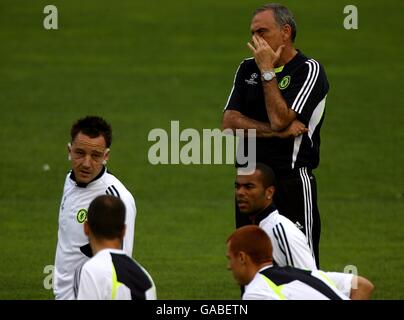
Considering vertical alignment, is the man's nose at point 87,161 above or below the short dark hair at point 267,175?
above

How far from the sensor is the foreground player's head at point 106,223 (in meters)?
8.05

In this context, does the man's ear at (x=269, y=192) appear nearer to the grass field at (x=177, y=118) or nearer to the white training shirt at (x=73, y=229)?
the white training shirt at (x=73, y=229)

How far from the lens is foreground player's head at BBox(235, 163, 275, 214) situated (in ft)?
32.2

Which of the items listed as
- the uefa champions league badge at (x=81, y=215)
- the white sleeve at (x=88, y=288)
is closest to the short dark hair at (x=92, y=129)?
the uefa champions league badge at (x=81, y=215)

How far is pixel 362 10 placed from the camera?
118 ft

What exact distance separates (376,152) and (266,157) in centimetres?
1344

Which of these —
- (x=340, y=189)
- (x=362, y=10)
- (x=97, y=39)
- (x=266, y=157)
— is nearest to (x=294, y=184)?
(x=266, y=157)

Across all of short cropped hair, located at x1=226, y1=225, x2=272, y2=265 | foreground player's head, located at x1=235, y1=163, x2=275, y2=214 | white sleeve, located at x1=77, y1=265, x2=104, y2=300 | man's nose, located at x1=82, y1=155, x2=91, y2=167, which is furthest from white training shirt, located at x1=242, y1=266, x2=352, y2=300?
man's nose, located at x1=82, y1=155, x2=91, y2=167

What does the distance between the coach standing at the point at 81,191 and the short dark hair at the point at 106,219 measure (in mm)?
1851

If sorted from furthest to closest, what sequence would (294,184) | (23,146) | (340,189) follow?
(23,146)
(340,189)
(294,184)

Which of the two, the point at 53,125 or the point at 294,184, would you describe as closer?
the point at 294,184

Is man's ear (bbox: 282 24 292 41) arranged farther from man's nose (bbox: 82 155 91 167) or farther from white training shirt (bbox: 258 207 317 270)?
man's nose (bbox: 82 155 91 167)

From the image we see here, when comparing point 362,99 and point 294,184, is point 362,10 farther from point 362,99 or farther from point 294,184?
point 294,184

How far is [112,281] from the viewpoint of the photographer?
785cm
